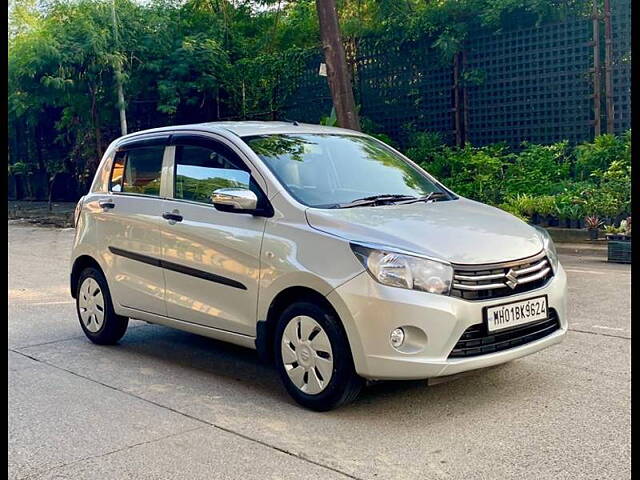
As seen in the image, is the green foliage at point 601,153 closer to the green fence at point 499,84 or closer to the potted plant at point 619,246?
the green fence at point 499,84

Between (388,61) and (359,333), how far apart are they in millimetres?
14023

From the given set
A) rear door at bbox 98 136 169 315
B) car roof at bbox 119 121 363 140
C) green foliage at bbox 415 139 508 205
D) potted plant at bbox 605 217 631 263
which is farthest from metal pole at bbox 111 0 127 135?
car roof at bbox 119 121 363 140

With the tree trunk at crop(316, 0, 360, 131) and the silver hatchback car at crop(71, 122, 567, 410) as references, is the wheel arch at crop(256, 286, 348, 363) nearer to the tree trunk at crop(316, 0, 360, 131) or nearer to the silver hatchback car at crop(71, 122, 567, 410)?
the silver hatchback car at crop(71, 122, 567, 410)

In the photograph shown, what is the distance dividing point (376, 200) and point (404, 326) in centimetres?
117

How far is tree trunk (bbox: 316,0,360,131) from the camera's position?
45.3 feet

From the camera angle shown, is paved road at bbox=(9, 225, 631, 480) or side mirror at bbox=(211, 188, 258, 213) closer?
paved road at bbox=(9, 225, 631, 480)

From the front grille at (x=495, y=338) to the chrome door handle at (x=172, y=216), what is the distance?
7.53 feet

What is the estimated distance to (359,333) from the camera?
4410mm

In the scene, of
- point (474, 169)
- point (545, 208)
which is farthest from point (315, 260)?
point (474, 169)

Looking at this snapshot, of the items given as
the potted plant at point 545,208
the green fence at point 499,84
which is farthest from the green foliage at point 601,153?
the potted plant at point 545,208

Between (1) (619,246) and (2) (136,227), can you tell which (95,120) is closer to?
(1) (619,246)

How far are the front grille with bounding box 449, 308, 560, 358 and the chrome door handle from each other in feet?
7.53

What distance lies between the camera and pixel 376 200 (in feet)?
17.2

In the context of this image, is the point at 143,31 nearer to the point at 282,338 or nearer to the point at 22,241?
the point at 22,241
